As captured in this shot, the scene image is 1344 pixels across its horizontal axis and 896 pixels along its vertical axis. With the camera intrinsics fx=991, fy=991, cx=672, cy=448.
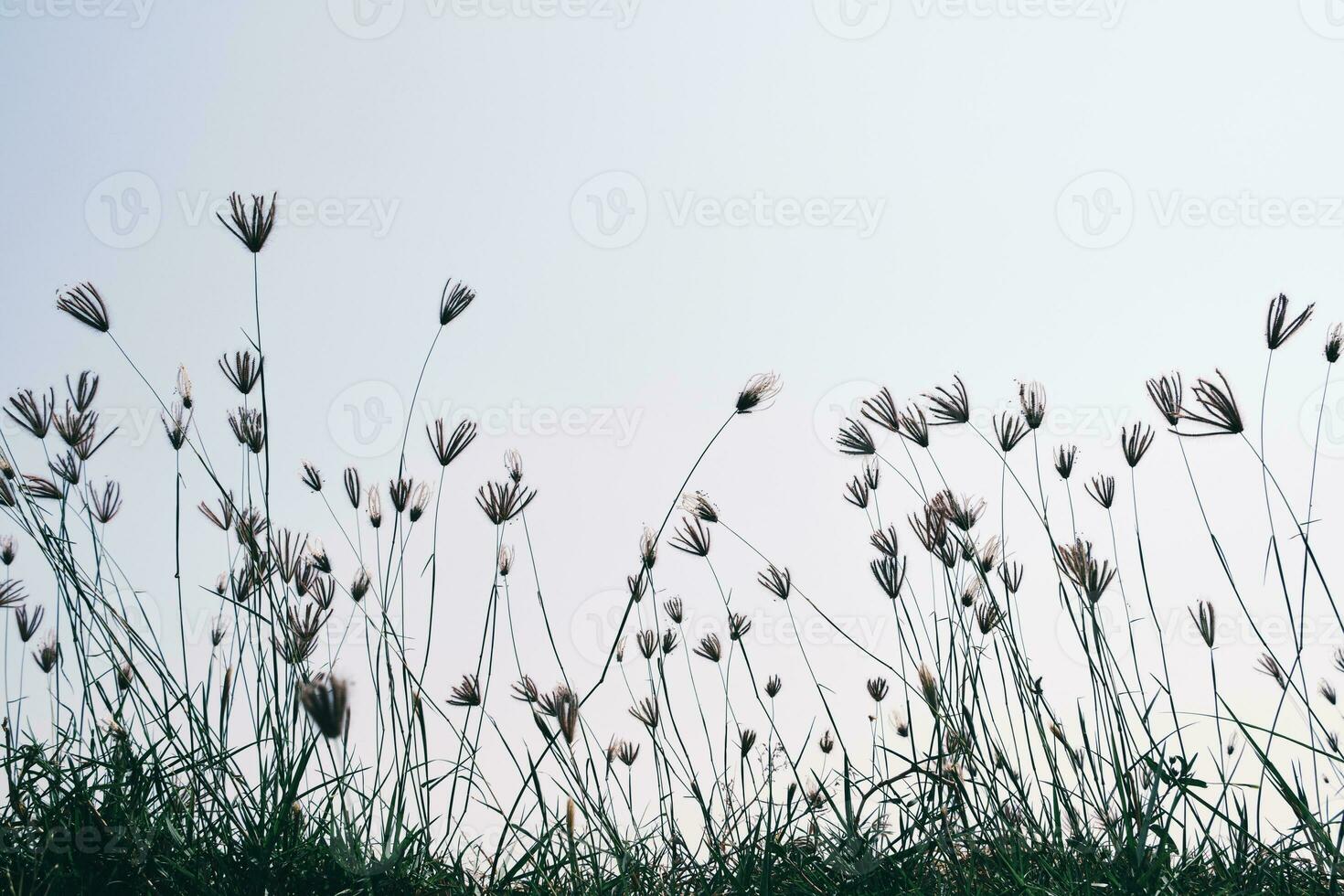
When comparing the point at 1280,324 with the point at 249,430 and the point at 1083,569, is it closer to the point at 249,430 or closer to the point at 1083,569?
the point at 1083,569

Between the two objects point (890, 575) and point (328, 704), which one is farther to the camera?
point (890, 575)

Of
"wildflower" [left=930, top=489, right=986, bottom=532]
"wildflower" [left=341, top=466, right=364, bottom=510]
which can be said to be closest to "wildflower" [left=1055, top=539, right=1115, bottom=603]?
"wildflower" [left=930, top=489, right=986, bottom=532]

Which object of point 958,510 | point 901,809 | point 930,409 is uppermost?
point 930,409

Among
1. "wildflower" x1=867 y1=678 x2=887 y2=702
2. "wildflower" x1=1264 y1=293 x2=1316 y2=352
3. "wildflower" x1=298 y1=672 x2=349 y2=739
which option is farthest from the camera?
"wildflower" x1=867 y1=678 x2=887 y2=702

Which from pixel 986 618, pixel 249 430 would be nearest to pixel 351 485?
pixel 249 430

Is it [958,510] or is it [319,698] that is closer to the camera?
[319,698]

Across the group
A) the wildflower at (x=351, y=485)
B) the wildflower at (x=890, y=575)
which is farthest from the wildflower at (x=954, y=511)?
the wildflower at (x=351, y=485)

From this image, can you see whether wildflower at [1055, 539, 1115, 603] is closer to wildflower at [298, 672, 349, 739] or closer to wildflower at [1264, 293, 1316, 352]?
wildflower at [1264, 293, 1316, 352]

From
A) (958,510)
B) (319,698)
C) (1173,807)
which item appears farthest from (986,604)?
(319,698)

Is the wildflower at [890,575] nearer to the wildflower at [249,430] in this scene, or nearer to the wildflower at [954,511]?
the wildflower at [954,511]

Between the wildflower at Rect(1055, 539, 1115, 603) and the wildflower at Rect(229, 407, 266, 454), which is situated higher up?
the wildflower at Rect(229, 407, 266, 454)

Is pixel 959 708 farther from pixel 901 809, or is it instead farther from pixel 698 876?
pixel 698 876

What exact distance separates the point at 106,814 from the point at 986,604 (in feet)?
8.49

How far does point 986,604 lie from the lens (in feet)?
10.9
